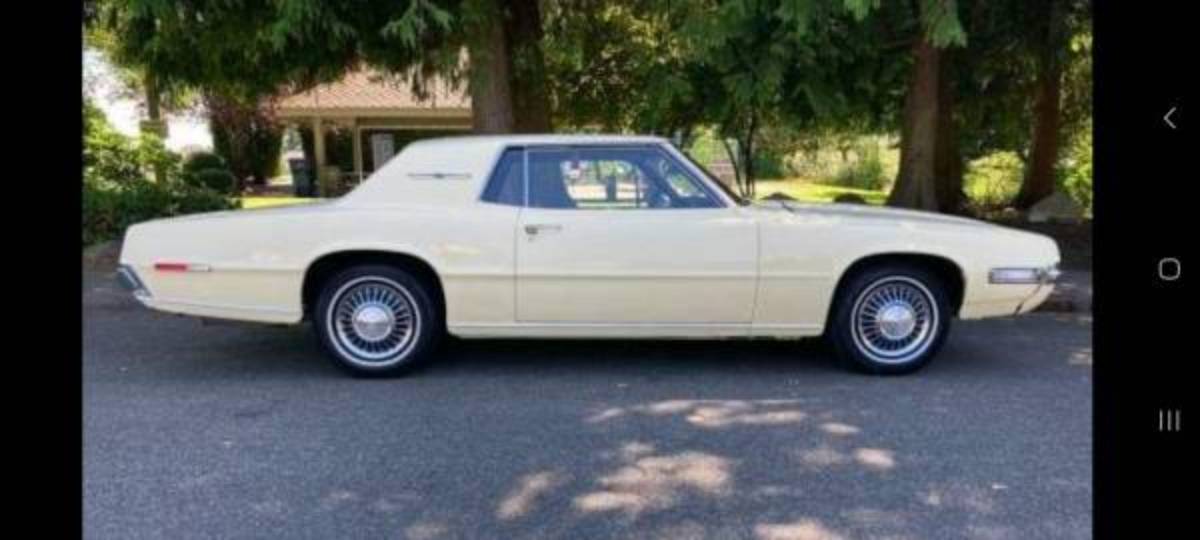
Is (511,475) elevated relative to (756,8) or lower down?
lower down

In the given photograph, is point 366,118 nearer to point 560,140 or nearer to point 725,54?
point 725,54

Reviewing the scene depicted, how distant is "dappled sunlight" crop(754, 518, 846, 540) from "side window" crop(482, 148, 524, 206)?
2.92 metres

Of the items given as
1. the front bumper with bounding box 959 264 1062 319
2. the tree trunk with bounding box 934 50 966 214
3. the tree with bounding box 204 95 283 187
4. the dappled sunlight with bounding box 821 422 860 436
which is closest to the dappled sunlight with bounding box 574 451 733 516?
the dappled sunlight with bounding box 821 422 860 436

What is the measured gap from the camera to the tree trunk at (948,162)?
14812 millimetres

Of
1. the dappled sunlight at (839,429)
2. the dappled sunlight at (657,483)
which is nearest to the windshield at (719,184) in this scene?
the dappled sunlight at (839,429)

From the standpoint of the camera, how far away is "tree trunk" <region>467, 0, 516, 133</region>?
9.66 metres

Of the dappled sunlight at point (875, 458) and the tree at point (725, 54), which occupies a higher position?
the tree at point (725, 54)

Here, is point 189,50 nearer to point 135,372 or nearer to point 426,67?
point 426,67

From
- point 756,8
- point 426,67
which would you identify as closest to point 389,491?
point 756,8

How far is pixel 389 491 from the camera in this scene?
423 centimetres

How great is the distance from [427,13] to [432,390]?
3.95 meters

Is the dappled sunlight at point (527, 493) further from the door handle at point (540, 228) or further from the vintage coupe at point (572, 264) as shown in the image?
the door handle at point (540, 228)

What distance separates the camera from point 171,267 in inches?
237

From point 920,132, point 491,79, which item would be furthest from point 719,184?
point 920,132
